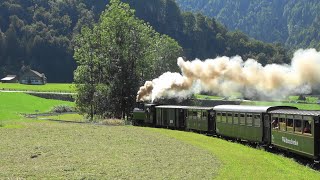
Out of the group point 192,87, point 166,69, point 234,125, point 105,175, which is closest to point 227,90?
point 192,87

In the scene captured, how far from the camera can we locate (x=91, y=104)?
77312 mm

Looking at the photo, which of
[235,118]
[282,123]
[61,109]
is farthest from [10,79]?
[282,123]

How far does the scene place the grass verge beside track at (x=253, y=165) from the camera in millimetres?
22906

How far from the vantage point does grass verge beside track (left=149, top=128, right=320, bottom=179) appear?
2291 centimetres

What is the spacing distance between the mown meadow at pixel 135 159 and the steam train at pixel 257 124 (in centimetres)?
134

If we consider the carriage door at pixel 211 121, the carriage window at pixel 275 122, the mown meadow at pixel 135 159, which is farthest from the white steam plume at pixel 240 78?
the mown meadow at pixel 135 159

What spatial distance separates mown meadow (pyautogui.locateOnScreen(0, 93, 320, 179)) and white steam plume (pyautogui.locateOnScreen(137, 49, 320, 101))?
9599 mm

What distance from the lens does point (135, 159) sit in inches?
1070

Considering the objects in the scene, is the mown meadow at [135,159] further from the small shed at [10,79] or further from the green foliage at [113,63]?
the small shed at [10,79]

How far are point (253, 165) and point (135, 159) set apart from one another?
6740 millimetres

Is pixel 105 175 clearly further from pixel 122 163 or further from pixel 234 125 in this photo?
pixel 234 125

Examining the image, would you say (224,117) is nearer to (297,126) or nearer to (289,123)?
(289,123)

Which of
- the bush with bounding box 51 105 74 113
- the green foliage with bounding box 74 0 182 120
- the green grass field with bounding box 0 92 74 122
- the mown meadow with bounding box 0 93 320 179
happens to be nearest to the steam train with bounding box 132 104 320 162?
the mown meadow with bounding box 0 93 320 179

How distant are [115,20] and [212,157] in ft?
170
